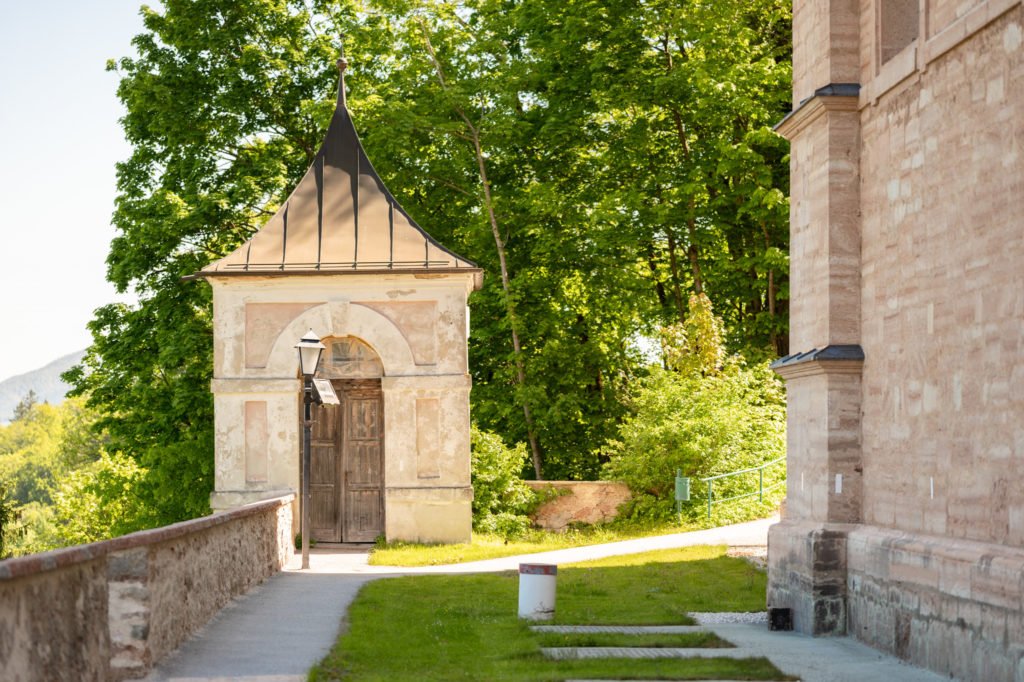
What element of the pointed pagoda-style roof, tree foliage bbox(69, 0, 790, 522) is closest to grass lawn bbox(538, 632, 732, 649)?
the pointed pagoda-style roof

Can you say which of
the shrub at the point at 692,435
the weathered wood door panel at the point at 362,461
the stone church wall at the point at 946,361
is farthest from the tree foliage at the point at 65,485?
the stone church wall at the point at 946,361

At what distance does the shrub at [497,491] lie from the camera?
965 inches

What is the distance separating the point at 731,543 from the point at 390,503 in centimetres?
543

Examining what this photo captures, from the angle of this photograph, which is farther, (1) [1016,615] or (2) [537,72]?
(2) [537,72]

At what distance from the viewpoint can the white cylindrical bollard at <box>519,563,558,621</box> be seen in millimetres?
13586

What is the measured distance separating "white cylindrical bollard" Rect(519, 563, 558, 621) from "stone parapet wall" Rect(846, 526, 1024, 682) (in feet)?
9.44

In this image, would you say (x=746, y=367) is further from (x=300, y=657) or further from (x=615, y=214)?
(x=300, y=657)

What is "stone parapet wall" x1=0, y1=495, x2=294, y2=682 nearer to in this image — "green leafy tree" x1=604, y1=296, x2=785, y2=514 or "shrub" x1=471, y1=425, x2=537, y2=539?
"shrub" x1=471, y1=425, x2=537, y2=539

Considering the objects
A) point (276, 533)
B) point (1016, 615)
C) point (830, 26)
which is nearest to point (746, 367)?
point (276, 533)

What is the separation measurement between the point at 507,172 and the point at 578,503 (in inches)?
441

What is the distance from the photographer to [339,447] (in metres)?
23.2

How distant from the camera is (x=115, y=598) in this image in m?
9.53

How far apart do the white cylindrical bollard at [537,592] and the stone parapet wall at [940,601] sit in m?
2.88

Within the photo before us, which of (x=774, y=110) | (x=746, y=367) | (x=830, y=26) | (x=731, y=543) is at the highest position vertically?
(x=774, y=110)
